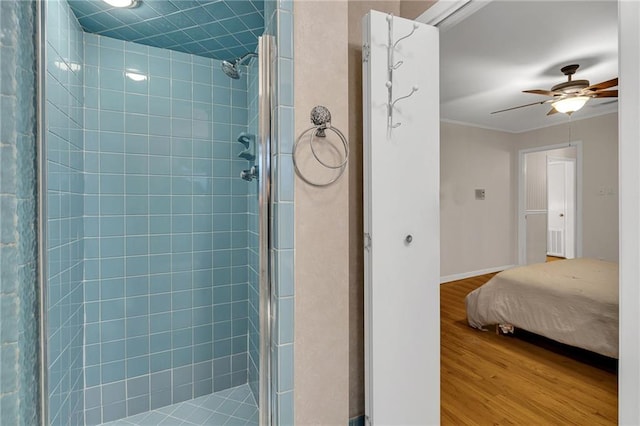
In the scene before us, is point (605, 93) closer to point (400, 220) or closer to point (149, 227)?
point (400, 220)

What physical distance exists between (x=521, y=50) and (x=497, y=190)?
3.19m

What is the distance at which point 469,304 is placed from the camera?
3.10 meters

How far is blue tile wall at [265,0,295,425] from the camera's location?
1182 mm

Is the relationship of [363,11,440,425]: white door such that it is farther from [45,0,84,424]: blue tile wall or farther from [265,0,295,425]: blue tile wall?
[45,0,84,424]: blue tile wall

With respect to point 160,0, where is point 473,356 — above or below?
below

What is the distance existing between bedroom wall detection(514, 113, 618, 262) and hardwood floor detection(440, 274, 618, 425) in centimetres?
255

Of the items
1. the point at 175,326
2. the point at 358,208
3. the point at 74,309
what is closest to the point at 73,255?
the point at 74,309

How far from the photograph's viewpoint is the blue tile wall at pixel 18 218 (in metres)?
0.85

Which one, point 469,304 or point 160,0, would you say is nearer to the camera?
point 160,0

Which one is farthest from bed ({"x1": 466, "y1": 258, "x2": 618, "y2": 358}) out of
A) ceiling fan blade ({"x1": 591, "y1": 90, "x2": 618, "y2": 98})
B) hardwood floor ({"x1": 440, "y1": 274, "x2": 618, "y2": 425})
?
ceiling fan blade ({"x1": 591, "y1": 90, "x2": 618, "y2": 98})

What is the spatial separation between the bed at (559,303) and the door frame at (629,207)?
1.80m

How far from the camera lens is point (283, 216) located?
1.18m

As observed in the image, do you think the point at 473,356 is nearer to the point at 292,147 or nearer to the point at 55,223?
the point at 292,147

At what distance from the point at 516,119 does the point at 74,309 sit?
569cm
